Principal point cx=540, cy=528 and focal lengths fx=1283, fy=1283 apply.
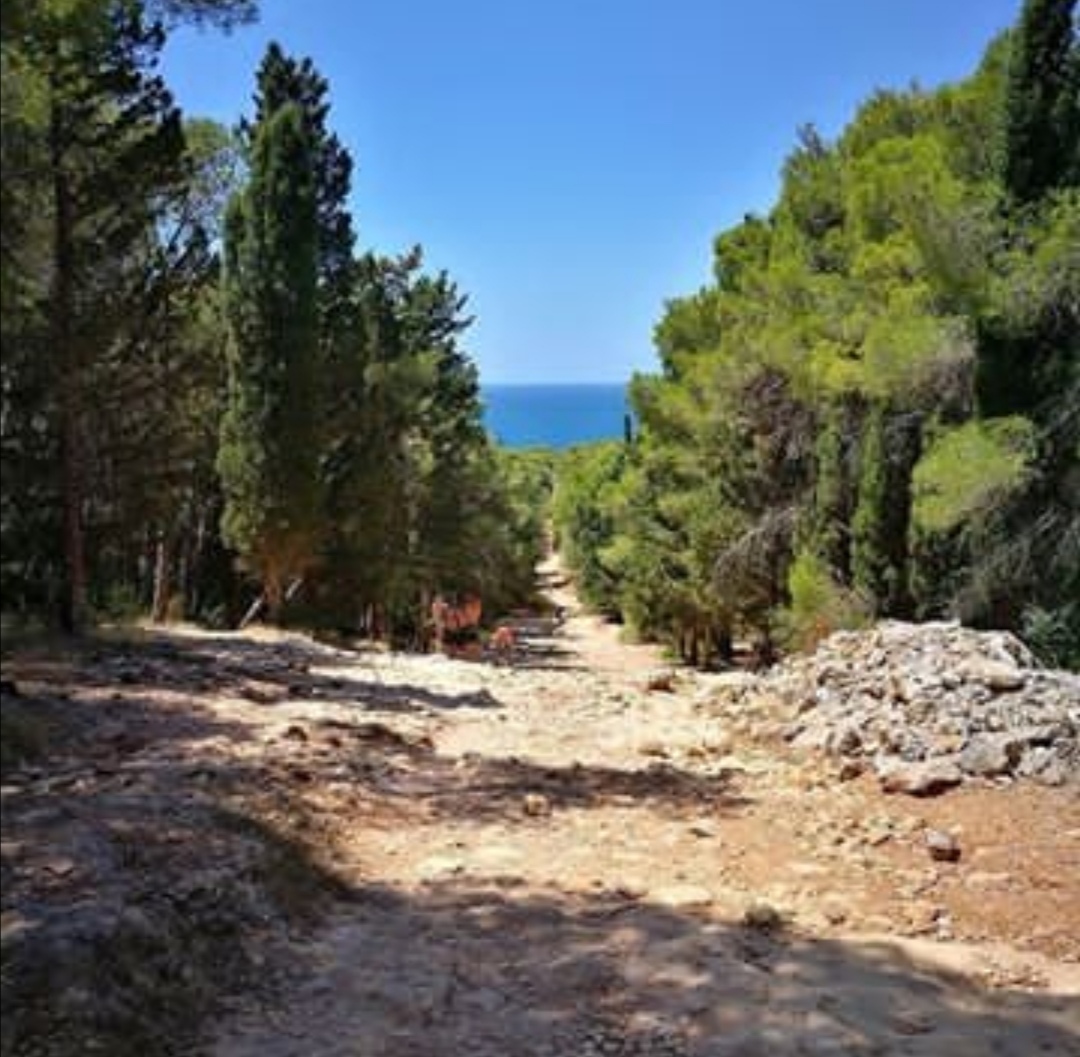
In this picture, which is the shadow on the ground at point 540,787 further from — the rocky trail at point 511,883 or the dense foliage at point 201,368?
the dense foliage at point 201,368

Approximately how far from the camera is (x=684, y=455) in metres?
25.3

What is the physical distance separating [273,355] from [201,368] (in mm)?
1120

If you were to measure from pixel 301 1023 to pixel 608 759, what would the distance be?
196 inches

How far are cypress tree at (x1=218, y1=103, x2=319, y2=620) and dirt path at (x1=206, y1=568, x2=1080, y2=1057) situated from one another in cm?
890

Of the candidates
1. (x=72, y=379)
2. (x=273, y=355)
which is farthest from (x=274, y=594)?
(x=72, y=379)

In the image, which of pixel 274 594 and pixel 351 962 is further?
pixel 274 594

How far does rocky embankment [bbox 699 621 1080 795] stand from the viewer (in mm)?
8219

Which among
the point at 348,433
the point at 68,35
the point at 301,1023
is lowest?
the point at 301,1023

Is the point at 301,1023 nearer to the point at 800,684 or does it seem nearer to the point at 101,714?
the point at 101,714

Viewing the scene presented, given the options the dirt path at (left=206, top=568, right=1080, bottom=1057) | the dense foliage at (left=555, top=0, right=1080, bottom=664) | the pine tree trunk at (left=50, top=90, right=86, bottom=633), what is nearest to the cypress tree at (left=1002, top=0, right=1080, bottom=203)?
the dense foliage at (left=555, top=0, right=1080, bottom=664)

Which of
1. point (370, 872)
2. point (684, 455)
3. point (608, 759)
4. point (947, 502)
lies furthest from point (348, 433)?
point (370, 872)

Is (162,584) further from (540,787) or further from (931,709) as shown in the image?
(931,709)

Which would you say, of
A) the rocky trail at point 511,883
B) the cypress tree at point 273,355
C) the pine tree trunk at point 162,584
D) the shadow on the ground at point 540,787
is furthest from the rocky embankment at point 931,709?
the pine tree trunk at point 162,584

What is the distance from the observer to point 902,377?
15586mm
